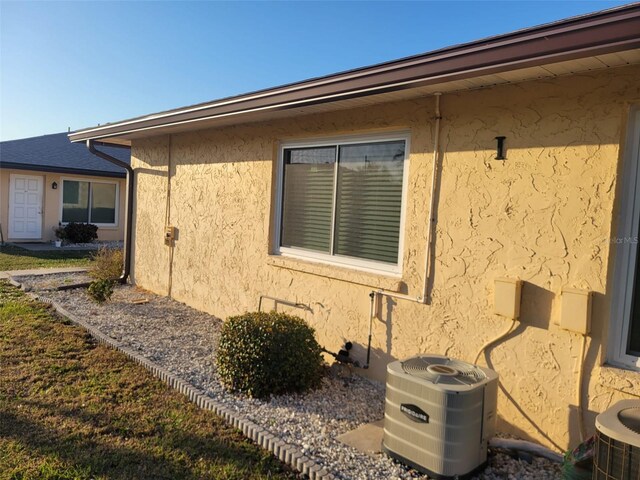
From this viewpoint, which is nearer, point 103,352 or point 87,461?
point 87,461

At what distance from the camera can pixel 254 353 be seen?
15.0 feet

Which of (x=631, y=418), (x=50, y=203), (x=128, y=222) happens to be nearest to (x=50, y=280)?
(x=128, y=222)

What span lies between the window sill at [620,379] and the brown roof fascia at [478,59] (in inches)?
82.9

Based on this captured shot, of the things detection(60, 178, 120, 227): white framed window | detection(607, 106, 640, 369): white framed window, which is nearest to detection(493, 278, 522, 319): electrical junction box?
detection(607, 106, 640, 369): white framed window

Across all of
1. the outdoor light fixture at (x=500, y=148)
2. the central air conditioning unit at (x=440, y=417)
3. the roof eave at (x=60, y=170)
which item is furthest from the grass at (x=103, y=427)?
the roof eave at (x=60, y=170)

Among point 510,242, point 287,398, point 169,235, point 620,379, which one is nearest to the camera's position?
point 620,379

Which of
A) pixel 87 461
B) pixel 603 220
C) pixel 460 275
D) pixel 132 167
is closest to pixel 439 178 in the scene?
pixel 460 275

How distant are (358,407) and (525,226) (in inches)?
84.9

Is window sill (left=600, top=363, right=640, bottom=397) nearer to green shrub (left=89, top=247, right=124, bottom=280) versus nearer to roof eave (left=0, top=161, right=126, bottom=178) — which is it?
green shrub (left=89, top=247, right=124, bottom=280)

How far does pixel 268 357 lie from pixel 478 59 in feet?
10.0

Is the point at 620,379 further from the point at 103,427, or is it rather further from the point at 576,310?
the point at 103,427

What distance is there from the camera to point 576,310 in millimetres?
3523

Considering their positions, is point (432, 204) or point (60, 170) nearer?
point (432, 204)

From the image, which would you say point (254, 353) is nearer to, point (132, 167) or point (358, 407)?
point (358, 407)
